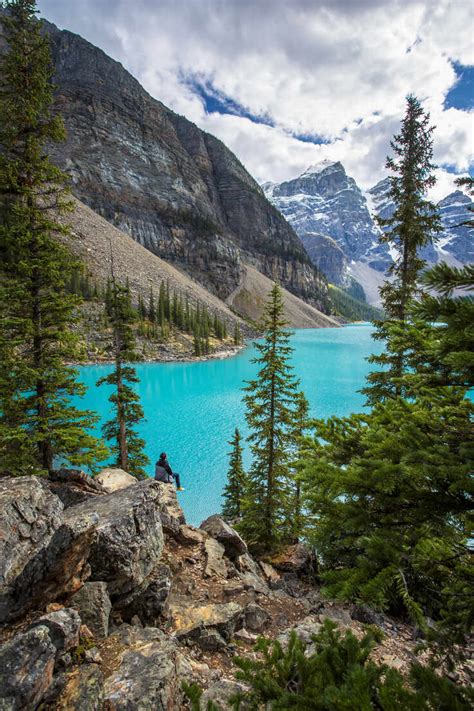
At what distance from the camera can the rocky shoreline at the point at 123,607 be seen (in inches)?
165

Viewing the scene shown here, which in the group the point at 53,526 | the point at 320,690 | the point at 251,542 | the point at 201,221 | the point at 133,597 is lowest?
the point at 251,542

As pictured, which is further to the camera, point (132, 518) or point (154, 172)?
point (154, 172)

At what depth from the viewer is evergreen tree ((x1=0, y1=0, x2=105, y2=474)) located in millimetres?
9828

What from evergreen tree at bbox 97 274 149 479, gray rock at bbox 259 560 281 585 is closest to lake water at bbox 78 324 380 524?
evergreen tree at bbox 97 274 149 479

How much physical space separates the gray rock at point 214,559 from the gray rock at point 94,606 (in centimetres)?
394

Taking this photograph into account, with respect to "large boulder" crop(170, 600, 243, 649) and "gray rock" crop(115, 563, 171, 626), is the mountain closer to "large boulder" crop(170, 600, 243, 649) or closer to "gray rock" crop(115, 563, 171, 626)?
"large boulder" crop(170, 600, 243, 649)

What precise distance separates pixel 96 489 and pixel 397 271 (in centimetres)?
1514

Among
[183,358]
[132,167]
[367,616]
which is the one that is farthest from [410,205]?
[132,167]

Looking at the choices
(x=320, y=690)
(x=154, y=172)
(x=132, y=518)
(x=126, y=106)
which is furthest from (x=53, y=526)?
(x=126, y=106)

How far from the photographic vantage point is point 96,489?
9.98 m

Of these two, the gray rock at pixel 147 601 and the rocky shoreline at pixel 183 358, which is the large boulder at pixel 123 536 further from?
the rocky shoreline at pixel 183 358

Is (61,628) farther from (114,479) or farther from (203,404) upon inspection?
(203,404)

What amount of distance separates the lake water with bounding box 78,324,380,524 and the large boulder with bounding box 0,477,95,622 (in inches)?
575

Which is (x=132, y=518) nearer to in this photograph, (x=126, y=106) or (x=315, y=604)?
(x=315, y=604)
